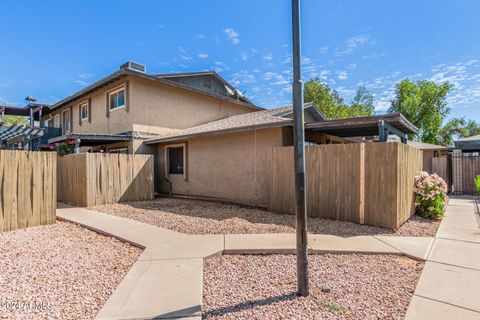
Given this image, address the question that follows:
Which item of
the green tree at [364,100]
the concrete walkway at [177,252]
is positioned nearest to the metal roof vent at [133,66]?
the concrete walkway at [177,252]

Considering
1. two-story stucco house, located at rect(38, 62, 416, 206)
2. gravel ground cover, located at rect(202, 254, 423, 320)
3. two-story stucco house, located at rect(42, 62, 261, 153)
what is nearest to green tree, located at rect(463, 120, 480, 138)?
two-story stucco house, located at rect(38, 62, 416, 206)

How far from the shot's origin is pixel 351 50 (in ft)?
49.0

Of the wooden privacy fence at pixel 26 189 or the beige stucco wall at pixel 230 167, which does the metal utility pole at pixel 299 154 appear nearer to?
the beige stucco wall at pixel 230 167

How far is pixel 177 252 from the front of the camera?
464 centimetres

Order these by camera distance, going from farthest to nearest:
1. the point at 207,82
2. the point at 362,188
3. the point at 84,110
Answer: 1. the point at 207,82
2. the point at 84,110
3. the point at 362,188

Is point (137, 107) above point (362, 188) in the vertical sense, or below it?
above

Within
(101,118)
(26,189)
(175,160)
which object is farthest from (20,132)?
(101,118)

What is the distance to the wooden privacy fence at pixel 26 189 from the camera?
20.3 feet

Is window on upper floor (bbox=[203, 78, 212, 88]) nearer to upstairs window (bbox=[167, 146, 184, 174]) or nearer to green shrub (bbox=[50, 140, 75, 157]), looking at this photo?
upstairs window (bbox=[167, 146, 184, 174])

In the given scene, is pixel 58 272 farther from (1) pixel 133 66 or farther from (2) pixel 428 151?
(2) pixel 428 151

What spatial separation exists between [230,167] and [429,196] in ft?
21.9

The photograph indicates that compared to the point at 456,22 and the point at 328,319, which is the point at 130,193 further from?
the point at 456,22

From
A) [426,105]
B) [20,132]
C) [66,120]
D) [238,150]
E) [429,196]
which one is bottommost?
[429,196]

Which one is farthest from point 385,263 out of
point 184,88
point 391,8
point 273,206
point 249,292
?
point 184,88
